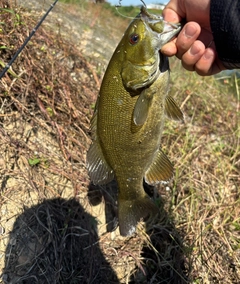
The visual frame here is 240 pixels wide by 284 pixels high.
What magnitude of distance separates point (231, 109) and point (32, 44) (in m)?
2.86

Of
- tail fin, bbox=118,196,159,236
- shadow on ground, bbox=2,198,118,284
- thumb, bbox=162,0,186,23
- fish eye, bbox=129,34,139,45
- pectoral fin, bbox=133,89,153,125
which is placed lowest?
shadow on ground, bbox=2,198,118,284

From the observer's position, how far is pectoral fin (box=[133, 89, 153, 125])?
1984 mm

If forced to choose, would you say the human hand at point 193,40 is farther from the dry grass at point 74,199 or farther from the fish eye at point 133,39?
the dry grass at point 74,199

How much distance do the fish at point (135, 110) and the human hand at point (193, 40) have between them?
3.5 inches

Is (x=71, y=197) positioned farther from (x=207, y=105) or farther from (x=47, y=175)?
(x=207, y=105)

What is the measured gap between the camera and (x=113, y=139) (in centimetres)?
213

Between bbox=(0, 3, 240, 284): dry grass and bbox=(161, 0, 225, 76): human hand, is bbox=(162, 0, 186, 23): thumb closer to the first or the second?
bbox=(161, 0, 225, 76): human hand

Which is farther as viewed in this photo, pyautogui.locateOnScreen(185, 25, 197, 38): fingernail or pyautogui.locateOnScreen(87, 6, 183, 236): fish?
pyautogui.locateOnScreen(185, 25, 197, 38): fingernail

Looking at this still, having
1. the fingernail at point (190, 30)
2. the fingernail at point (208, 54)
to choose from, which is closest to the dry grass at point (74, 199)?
the fingernail at point (208, 54)

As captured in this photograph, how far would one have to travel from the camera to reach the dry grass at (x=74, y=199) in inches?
116

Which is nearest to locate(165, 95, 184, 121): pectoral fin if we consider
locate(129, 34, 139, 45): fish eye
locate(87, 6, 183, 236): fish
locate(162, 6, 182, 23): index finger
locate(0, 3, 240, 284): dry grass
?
locate(87, 6, 183, 236): fish

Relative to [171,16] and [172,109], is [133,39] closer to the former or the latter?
[172,109]

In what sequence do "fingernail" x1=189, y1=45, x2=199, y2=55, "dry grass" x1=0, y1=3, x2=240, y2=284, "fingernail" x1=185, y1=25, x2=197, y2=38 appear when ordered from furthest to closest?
"dry grass" x1=0, y1=3, x2=240, y2=284 < "fingernail" x1=189, y1=45, x2=199, y2=55 < "fingernail" x1=185, y1=25, x2=197, y2=38

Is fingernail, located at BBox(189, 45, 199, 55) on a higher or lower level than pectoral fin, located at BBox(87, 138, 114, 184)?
higher
